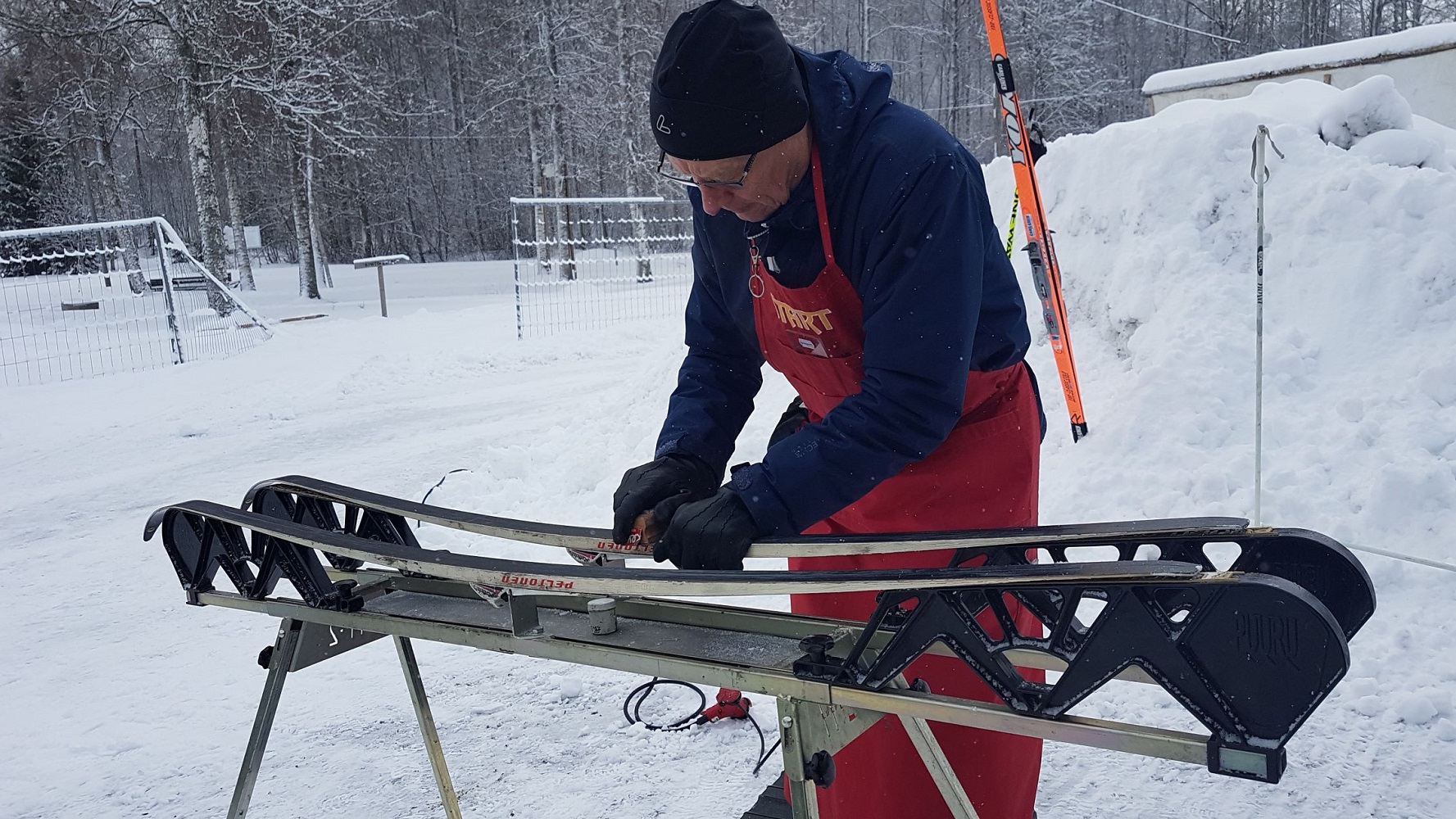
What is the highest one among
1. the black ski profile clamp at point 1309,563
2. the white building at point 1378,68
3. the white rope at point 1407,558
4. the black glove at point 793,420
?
the white building at point 1378,68

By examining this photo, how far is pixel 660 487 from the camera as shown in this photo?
2.14 meters

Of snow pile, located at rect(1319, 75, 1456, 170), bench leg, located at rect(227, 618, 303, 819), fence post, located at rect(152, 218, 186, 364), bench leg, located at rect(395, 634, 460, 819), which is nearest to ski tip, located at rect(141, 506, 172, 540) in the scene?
bench leg, located at rect(227, 618, 303, 819)

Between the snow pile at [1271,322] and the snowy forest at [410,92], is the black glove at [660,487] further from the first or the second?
the snowy forest at [410,92]

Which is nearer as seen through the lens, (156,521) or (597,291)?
(156,521)

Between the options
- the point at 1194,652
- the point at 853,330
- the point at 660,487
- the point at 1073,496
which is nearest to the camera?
the point at 1194,652

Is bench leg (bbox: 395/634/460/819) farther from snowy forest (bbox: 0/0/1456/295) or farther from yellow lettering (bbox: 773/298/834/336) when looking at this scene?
snowy forest (bbox: 0/0/1456/295)

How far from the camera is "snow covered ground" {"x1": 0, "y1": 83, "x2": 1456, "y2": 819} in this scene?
3.02 m

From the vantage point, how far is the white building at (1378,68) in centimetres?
821

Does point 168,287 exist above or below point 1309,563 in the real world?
above

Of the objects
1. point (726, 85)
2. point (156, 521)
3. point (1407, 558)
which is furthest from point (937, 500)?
point (1407, 558)

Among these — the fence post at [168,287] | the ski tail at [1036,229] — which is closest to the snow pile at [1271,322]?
the ski tail at [1036,229]

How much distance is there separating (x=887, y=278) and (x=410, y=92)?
31.9 meters

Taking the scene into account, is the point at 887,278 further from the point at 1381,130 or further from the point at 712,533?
the point at 1381,130

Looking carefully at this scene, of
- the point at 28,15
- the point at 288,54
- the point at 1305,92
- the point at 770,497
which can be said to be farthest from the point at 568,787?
the point at 28,15
